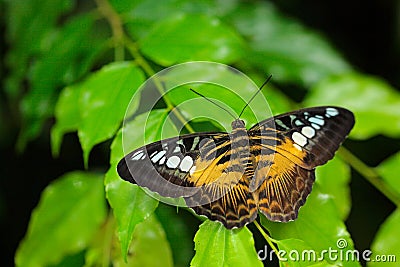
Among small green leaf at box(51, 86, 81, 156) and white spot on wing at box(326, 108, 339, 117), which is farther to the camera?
small green leaf at box(51, 86, 81, 156)

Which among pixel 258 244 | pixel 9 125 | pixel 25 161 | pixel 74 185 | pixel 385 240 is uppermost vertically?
pixel 385 240

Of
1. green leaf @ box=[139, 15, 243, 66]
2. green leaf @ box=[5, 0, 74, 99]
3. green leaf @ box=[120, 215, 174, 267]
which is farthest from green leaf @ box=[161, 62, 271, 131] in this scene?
green leaf @ box=[5, 0, 74, 99]

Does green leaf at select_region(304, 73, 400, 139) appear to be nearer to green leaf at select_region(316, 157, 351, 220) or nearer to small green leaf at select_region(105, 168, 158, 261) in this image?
green leaf at select_region(316, 157, 351, 220)

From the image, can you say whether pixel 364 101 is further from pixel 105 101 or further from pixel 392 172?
pixel 105 101

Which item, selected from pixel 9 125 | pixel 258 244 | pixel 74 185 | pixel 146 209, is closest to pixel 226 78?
pixel 146 209

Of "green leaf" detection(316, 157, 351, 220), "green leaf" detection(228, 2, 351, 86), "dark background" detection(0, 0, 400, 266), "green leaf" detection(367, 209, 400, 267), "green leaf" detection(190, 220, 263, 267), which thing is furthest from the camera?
"dark background" detection(0, 0, 400, 266)

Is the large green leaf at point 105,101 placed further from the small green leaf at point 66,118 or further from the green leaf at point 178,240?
the green leaf at point 178,240

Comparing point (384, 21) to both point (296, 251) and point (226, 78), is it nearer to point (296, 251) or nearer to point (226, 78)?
point (226, 78)
